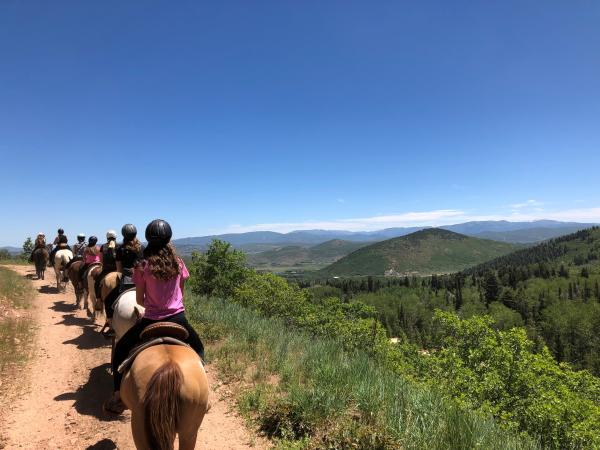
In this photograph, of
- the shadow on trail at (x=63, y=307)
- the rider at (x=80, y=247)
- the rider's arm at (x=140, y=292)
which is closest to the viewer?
the rider's arm at (x=140, y=292)

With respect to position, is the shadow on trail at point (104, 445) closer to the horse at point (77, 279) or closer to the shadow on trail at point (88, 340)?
the shadow on trail at point (88, 340)

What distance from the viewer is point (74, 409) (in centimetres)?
664

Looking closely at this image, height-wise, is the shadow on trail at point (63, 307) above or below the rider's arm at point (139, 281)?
below

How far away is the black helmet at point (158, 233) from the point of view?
4.82 metres

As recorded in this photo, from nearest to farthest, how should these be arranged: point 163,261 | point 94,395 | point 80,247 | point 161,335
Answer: point 161,335, point 163,261, point 94,395, point 80,247

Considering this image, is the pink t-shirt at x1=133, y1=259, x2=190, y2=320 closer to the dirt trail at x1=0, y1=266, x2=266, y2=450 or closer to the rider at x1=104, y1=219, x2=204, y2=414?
the rider at x1=104, y1=219, x2=204, y2=414

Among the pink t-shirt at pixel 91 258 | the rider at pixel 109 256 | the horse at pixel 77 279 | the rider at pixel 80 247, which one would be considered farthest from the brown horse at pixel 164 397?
the rider at pixel 80 247

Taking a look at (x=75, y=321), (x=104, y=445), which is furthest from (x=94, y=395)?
(x=75, y=321)

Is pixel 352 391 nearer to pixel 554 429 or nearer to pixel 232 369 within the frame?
pixel 232 369

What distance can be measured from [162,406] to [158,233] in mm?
2225

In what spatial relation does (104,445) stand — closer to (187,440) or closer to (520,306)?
(187,440)

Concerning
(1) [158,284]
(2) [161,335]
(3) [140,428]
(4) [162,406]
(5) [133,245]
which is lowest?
(3) [140,428]

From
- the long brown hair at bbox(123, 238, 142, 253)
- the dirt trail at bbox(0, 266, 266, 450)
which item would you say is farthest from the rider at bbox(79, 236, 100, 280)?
the long brown hair at bbox(123, 238, 142, 253)

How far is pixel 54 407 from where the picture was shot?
22.0 feet
